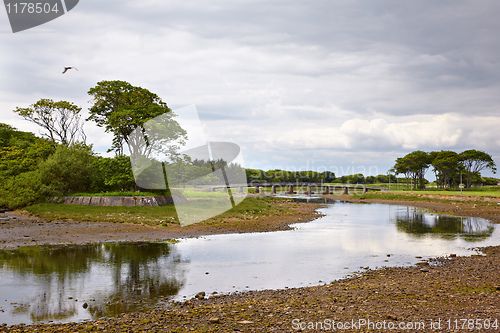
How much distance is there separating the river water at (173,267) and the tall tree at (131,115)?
25.8m

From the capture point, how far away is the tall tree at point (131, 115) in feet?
157

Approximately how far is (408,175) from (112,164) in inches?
5018

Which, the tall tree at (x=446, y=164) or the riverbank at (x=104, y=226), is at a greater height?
the tall tree at (x=446, y=164)

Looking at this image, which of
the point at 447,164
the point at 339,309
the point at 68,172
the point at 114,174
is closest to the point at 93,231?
the point at 114,174

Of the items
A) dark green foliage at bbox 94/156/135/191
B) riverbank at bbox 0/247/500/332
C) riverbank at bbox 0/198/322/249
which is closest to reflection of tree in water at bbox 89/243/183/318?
riverbank at bbox 0/247/500/332

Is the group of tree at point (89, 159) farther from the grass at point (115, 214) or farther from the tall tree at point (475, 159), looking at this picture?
the tall tree at point (475, 159)

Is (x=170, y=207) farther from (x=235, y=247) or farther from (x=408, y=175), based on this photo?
(x=408, y=175)

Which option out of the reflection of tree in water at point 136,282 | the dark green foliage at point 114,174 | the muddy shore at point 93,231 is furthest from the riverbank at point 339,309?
the dark green foliage at point 114,174

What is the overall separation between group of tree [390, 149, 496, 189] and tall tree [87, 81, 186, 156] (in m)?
101

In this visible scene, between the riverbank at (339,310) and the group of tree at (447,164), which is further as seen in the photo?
the group of tree at (447,164)

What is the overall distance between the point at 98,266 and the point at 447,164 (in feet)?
424

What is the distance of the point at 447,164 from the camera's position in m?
122

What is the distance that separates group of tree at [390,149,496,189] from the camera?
394 ft

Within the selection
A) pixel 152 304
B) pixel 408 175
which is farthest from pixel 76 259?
pixel 408 175
